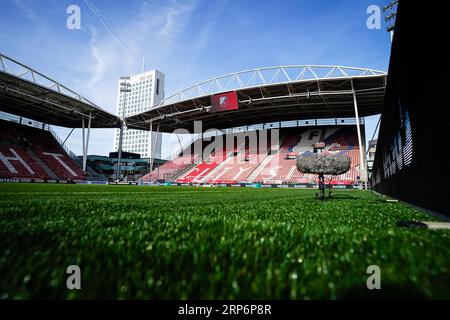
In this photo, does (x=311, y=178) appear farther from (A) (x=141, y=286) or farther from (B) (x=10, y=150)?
(B) (x=10, y=150)

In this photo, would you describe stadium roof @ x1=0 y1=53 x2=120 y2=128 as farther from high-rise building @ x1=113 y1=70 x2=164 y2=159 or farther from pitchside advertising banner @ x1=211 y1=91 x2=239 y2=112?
high-rise building @ x1=113 y1=70 x2=164 y2=159

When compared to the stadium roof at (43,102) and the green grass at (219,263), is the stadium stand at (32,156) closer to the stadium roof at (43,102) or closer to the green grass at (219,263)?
the stadium roof at (43,102)

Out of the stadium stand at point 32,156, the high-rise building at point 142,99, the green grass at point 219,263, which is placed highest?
the high-rise building at point 142,99

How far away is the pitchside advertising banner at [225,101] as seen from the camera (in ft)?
102

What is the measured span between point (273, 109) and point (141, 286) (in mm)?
36650

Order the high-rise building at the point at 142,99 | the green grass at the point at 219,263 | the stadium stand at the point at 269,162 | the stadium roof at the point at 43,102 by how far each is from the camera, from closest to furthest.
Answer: the green grass at the point at 219,263 → the stadium roof at the point at 43,102 → the stadium stand at the point at 269,162 → the high-rise building at the point at 142,99

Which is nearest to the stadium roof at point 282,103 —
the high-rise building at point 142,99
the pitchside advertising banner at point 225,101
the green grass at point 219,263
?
the pitchside advertising banner at point 225,101

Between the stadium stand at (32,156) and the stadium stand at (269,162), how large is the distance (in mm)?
13244

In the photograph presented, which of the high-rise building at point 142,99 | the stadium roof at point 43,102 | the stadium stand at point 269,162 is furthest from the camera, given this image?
the high-rise building at point 142,99

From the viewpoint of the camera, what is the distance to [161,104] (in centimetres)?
3569

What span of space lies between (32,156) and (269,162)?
36068 mm

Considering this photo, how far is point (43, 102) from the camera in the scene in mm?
30516
